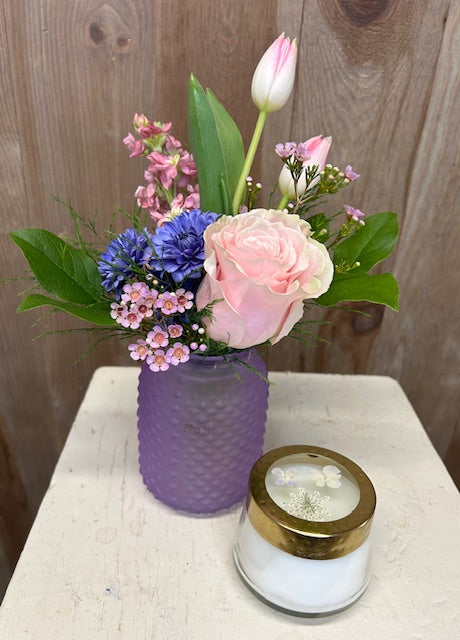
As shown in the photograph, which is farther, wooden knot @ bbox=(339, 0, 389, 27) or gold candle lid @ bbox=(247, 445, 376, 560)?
wooden knot @ bbox=(339, 0, 389, 27)

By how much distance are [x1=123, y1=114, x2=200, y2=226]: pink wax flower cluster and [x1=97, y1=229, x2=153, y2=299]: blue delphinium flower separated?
0.13ft

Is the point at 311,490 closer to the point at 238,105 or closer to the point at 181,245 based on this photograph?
the point at 181,245

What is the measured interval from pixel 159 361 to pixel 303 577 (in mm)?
230

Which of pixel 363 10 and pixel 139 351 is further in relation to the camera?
pixel 363 10

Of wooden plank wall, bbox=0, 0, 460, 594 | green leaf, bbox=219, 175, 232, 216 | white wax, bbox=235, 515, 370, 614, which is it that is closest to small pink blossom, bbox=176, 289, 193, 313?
green leaf, bbox=219, 175, 232, 216

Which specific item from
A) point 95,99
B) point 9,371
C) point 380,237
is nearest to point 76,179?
point 95,99

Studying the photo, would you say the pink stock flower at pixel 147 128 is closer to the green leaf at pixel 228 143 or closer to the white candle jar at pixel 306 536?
the green leaf at pixel 228 143

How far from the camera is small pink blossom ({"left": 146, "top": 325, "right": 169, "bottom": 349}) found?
0.50 m

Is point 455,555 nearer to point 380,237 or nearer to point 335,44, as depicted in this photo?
point 380,237

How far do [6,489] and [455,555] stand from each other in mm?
833

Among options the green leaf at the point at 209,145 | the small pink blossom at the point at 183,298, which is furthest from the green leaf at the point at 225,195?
the small pink blossom at the point at 183,298

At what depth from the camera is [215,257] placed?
1.56 feet

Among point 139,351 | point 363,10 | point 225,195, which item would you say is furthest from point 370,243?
point 363,10

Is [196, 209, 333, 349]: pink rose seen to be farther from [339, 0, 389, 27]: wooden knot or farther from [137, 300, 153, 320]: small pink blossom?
[339, 0, 389, 27]: wooden knot
